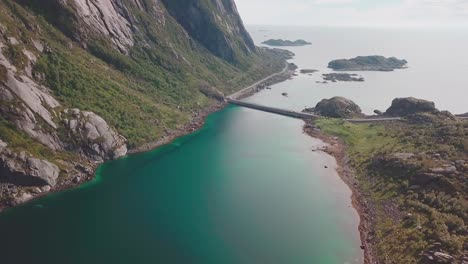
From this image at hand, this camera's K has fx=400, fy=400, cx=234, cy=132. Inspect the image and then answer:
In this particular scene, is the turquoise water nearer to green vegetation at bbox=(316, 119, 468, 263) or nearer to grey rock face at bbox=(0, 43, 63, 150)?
green vegetation at bbox=(316, 119, 468, 263)

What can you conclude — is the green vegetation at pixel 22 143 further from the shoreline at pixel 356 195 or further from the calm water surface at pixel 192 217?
the shoreline at pixel 356 195

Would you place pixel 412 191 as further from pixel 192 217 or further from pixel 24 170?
pixel 24 170

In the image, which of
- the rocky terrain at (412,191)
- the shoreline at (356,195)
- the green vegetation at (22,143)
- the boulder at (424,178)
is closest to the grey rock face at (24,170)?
the green vegetation at (22,143)

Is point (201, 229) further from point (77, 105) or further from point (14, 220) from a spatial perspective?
point (77, 105)

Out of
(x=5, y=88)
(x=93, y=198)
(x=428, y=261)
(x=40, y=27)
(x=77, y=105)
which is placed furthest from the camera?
(x=40, y=27)

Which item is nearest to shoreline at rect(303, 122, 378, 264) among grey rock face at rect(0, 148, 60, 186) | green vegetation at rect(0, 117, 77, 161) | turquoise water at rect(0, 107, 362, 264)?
turquoise water at rect(0, 107, 362, 264)

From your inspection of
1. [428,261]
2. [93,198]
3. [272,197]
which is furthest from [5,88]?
[428,261]

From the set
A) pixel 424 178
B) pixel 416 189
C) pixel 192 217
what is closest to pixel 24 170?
pixel 192 217

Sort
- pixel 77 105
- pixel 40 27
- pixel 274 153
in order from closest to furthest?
pixel 77 105
pixel 274 153
pixel 40 27
